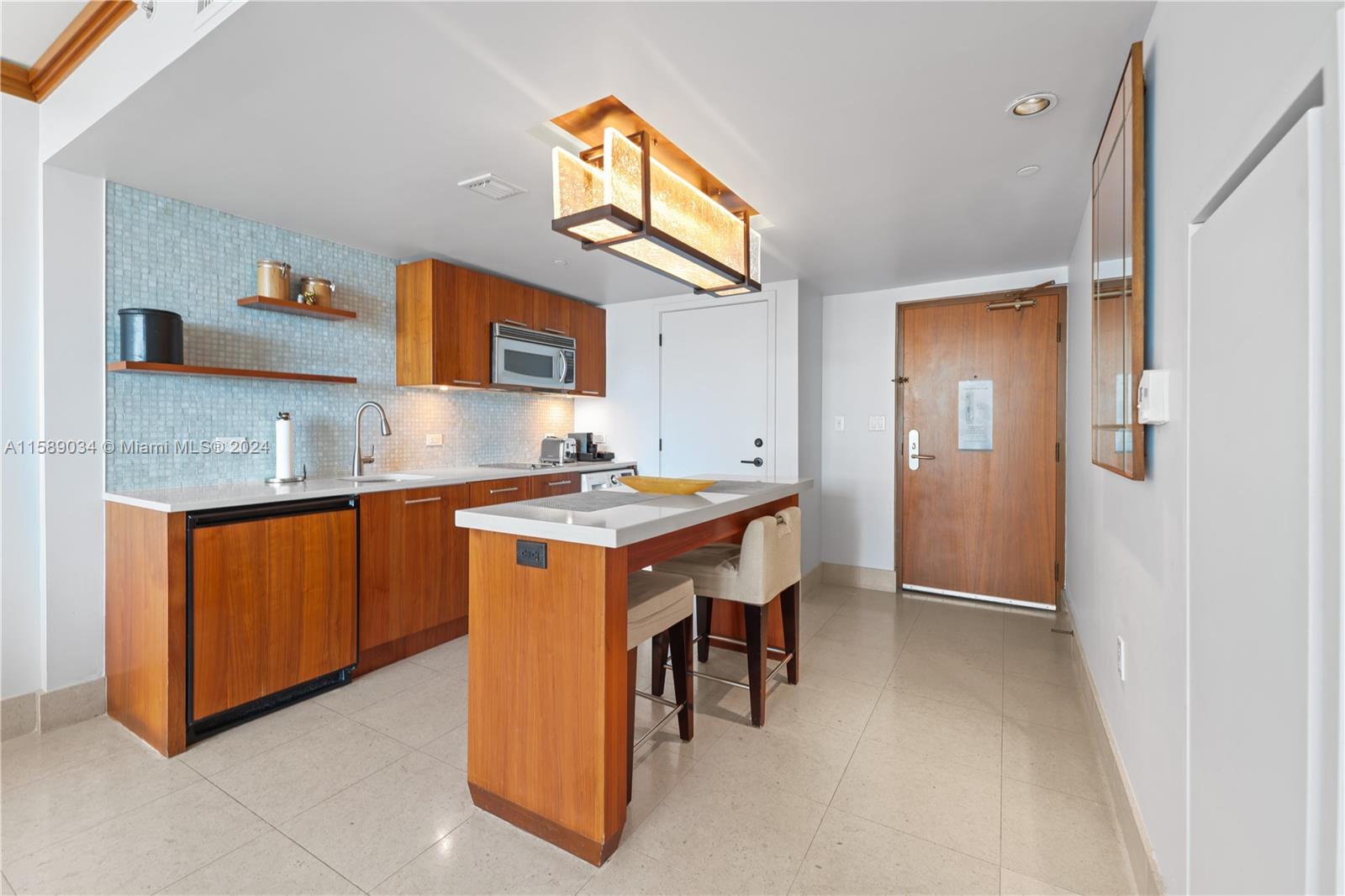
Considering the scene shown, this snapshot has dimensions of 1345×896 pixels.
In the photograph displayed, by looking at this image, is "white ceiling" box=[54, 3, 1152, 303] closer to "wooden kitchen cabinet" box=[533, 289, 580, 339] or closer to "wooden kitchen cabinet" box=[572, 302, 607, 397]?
"wooden kitchen cabinet" box=[533, 289, 580, 339]

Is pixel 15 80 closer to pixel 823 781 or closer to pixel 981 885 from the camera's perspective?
pixel 823 781

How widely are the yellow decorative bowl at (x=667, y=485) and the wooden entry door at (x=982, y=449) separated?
7.84 feet

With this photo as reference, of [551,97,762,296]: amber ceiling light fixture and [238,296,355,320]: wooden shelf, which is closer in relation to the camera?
[551,97,762,296]: amber ceiling light fixture

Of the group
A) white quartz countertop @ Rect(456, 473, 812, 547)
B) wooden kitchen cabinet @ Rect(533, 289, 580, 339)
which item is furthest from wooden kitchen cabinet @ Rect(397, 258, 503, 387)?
white quartz countertop @ Rect(456, 473, 812, 547)

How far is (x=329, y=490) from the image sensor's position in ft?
8.61

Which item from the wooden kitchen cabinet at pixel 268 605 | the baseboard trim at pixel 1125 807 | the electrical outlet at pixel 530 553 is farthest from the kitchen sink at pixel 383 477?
the baseboard trim at pixel 1125 807

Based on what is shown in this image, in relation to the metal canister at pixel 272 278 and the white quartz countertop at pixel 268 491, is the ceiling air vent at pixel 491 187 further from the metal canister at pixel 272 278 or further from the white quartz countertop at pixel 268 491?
the white quartz countertop at pixel 268 491

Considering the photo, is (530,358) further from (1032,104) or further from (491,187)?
(1032,104)

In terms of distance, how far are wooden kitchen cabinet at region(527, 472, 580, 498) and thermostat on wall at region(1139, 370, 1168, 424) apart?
9.51 feet

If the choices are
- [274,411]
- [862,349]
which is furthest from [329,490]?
[862,349]

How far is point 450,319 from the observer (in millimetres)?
3584

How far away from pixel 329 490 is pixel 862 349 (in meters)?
3.61

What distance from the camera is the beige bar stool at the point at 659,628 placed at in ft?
5.74

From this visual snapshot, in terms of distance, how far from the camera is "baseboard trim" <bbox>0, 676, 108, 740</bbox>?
2.26 m
